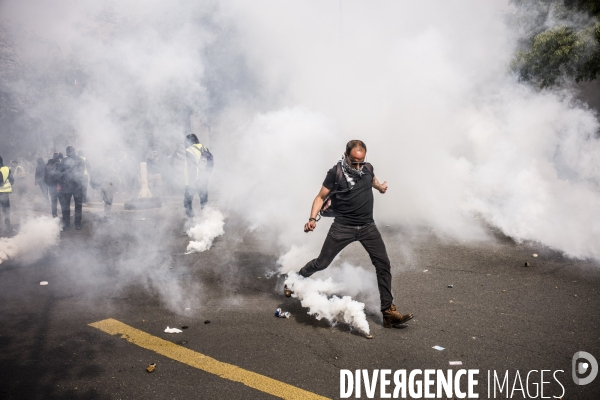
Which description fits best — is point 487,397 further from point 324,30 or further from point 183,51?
point 324,30

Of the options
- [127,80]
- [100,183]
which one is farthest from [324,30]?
[100,183]

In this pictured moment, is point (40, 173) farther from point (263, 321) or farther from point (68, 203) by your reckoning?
point (263, 321)

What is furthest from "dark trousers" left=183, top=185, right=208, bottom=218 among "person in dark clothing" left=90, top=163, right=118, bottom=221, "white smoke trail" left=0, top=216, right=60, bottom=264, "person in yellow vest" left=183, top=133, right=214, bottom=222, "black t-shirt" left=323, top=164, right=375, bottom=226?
"black t-shirt" left=323, top=164, right=375, bottom=226

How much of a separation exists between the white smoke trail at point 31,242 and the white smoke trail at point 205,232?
226cm

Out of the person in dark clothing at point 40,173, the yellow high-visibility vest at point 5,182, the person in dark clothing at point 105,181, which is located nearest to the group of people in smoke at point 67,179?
the yellow high-visibility vest at point 5,182

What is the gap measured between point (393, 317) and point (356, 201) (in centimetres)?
110

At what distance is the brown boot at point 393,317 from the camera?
3975mm

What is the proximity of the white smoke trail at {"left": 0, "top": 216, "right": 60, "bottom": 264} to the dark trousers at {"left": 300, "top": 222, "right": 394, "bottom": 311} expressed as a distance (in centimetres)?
492

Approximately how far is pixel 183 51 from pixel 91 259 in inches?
138

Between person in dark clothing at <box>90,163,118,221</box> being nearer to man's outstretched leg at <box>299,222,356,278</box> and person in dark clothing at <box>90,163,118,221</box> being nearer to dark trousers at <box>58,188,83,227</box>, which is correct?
dark trousers at <box>58,188,83,227</box>

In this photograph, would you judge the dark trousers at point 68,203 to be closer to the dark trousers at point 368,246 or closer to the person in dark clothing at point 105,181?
the person in dark clothing at point 105,181

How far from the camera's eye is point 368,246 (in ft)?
13.8

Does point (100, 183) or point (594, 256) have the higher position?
point (100, 183)

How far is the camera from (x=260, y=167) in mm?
8172
